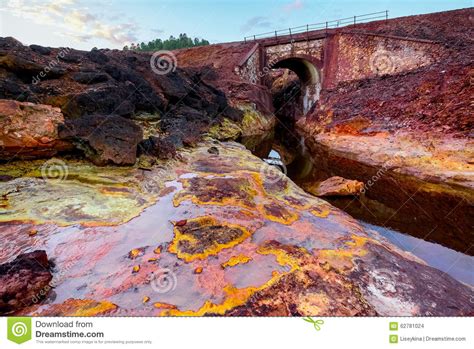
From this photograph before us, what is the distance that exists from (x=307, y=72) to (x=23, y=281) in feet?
106

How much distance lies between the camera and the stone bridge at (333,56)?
22734 mm

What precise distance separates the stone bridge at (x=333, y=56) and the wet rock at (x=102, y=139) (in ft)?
71.3

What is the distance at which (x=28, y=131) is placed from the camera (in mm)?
9438

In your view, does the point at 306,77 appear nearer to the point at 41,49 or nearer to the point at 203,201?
the point at 41,49

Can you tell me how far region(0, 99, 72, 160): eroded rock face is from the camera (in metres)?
9.11

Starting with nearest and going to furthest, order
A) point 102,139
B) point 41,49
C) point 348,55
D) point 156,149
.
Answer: point 102,139 < point 156,149 < point 41,49 < point 348,55

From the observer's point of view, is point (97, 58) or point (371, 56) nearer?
point (97, 58)

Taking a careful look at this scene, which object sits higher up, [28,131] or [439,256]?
[28,131]

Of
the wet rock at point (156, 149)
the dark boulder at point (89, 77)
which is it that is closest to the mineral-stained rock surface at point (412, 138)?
the wet rock at point (156, 149)

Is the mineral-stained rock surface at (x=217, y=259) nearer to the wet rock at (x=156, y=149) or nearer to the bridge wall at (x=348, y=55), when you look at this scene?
the wet rock at (x=156, y=149)

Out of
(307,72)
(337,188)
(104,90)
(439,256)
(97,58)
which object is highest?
(97,58)

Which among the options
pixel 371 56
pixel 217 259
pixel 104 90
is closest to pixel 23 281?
pixel 217 259

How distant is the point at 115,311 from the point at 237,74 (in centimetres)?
2910

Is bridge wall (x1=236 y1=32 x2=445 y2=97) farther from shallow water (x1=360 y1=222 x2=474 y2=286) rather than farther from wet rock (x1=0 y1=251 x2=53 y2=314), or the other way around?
wet rock (x1=0 y1=251 x2=53 y2=314)
